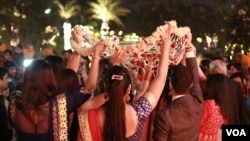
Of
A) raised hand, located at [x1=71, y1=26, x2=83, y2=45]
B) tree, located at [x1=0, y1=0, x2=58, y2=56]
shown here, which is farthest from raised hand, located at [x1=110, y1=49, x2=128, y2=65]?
tree, located at [x1=0, y1=0, x2=58, y2=56]

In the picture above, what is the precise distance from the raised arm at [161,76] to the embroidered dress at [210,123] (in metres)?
1.15

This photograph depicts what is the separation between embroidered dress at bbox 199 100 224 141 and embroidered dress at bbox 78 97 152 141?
1.32m

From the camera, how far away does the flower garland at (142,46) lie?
463 centimetres

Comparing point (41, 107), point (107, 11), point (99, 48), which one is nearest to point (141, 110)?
point (99, 48)

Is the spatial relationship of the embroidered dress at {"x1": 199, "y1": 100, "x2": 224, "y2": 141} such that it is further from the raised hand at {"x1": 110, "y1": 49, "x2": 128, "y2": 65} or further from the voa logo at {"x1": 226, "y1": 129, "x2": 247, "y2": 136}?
the raised hand at {"x1": 110, "y1": 49, "x2": 128, "y2": 65}

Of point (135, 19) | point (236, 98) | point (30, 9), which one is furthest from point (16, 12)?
point (236, 98)

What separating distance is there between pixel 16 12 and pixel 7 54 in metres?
32.4

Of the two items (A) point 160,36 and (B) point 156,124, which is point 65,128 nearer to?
(B) point 156,124

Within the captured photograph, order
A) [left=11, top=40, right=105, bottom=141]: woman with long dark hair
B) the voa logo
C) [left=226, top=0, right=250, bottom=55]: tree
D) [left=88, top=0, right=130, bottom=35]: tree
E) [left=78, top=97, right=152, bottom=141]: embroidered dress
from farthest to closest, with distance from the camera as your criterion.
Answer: [left=88, top=0, right=130, bottom=35]: tree → [left=226, top=0, right=250, bottom=55]: tree → the voa logo → [left=11, top=40, right=105, bottom=141]: woman with long dark hair → [left=78, top=97, right=152, bottom=141]: embroidered dress

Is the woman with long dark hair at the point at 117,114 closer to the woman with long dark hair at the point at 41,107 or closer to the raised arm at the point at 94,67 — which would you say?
the woman with long dark hair at the point at 41,107

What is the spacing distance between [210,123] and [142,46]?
1344 mm

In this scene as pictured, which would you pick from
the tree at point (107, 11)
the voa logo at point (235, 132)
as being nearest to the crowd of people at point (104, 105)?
the voa logo at point (235, 132)

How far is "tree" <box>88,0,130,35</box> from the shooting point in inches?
2586

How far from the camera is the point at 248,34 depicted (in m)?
11.9
